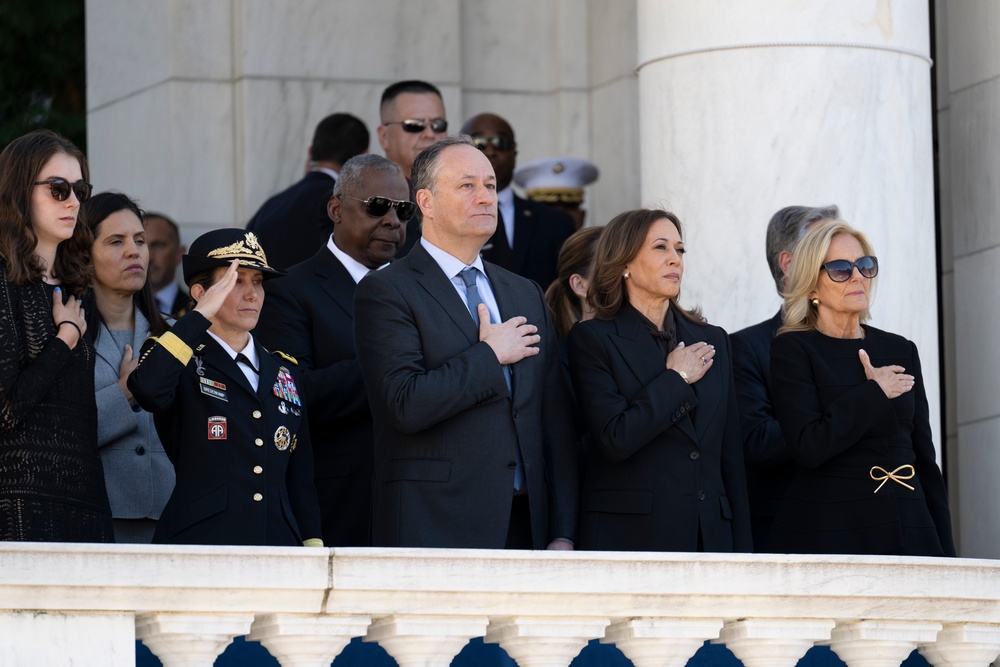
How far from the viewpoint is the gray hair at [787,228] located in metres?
8.46

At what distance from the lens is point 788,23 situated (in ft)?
29.8

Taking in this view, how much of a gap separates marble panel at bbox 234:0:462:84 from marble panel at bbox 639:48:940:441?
3.50 meters

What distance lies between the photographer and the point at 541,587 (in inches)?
219

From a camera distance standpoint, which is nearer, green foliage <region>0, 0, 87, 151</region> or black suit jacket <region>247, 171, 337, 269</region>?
black suit jacket <region>247, 171, 337, 269</region>

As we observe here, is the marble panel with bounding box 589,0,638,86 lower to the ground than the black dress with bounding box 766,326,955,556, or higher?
higher

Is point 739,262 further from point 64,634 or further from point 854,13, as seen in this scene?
point 64,634

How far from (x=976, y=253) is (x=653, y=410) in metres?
3.70

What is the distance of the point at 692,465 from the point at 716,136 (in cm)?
244

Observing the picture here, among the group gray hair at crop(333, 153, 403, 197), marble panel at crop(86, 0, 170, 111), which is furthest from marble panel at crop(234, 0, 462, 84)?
gray hair at crop(333, 153, 403, 197)

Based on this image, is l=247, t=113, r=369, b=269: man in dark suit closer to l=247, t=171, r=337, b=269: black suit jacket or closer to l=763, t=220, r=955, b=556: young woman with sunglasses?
l=247, t=171, r=337, b=269: black suit jacket

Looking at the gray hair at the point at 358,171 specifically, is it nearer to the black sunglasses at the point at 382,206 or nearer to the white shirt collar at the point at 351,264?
the black sunglasses at the point at 382,206

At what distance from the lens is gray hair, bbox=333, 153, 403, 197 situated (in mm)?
8469

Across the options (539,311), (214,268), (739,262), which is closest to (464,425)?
(539,311)

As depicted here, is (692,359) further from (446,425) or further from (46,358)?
(46,358)
